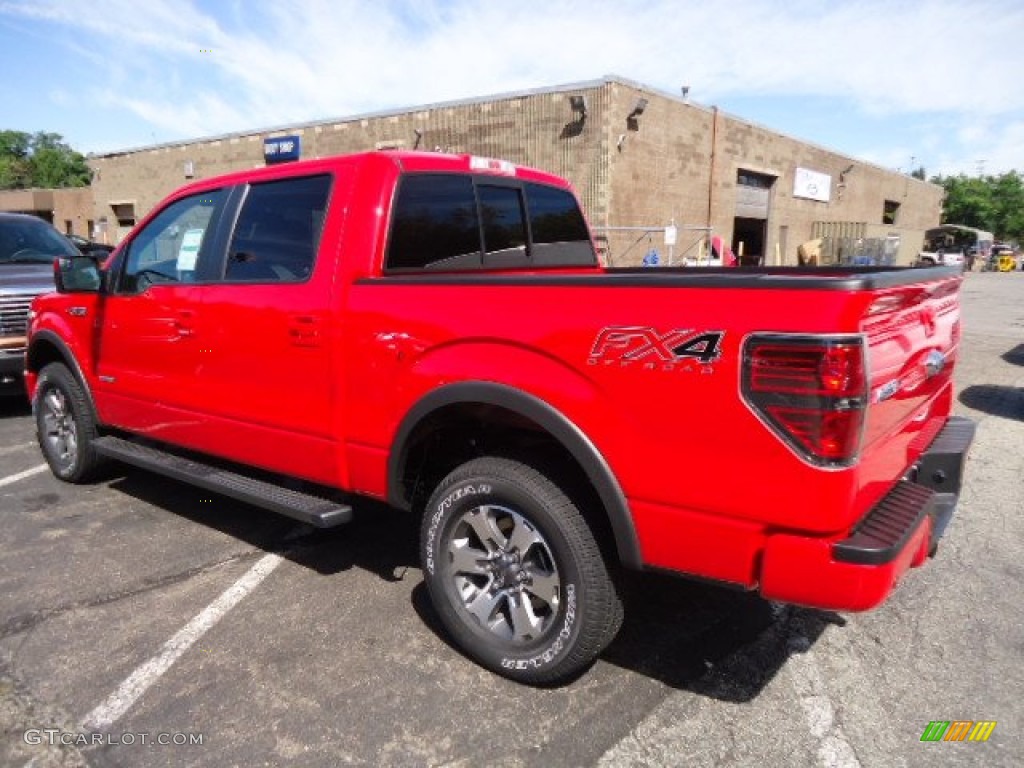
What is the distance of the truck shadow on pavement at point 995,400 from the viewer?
287 inches

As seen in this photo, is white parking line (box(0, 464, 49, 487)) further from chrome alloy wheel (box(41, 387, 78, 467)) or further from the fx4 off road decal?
the fx4 off road decal

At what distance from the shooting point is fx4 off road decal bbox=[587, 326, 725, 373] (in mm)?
2150

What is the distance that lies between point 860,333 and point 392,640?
2243 millimetres

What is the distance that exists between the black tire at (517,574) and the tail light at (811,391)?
0.83 m

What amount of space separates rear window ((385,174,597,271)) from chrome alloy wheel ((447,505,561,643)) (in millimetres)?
1223

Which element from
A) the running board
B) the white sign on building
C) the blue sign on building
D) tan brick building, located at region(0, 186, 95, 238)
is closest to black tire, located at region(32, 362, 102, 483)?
the running board

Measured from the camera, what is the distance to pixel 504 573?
2.81 metres

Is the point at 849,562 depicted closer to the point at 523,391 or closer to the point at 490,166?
the point at 523,391

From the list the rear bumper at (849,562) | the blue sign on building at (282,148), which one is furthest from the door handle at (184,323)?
the blue sign on building at (282,148)

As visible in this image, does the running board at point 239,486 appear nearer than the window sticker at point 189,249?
Yes

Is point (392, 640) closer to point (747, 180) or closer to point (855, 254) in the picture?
point (747, 180)

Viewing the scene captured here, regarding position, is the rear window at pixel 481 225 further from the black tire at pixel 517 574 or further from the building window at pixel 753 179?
the building window at pixel 753 179

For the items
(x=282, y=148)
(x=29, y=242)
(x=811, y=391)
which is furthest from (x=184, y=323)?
(x=282, y=148)

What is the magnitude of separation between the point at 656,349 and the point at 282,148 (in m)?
24.6
